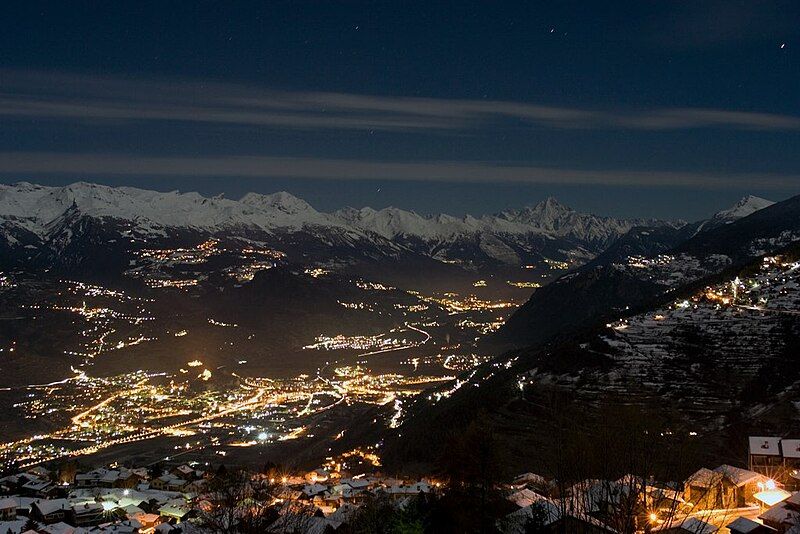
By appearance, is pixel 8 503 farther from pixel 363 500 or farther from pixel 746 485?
pixel 746 485

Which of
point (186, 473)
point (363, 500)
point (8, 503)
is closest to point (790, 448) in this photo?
point (363, 500)

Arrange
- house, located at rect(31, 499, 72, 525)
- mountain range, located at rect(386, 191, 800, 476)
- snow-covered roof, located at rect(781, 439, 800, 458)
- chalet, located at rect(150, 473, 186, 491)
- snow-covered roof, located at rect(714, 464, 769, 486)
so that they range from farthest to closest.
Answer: chalet, located at rect(150, 473, 186, 491), mountain range, located at rect(386, 191, 800, 476), house, located at rect(31, 499, 72, 525), snow-covered roof, located at rect(781, 439, 800, 458), snow-covered roof, located at rect(714, 464, 769, 486)

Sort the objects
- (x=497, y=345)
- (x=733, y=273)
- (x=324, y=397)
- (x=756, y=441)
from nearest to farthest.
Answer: (x=756, y=441), (x=733, y=273), (x=324, y=397), (x=497, y=345)

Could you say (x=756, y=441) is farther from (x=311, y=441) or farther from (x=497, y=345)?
(x=497, y=345)

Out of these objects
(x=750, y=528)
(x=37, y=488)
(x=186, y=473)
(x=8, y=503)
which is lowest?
(x=186, y=473)

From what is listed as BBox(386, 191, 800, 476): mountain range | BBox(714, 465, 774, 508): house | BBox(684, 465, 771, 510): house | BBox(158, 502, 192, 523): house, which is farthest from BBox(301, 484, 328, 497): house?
BBox(714, 465, 774, 508): house

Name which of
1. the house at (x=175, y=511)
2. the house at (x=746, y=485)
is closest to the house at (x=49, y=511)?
the house at (x=175, y=511)

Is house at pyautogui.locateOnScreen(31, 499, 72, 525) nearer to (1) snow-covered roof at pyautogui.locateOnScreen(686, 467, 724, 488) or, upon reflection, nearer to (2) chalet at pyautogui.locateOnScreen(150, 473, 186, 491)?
(2) chalet at pyautogui.locateOnScreen(150, 473, 186, 491)

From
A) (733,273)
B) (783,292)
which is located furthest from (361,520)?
(733,273)
